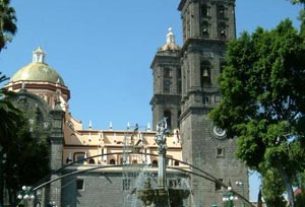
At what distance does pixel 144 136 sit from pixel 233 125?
28.2m

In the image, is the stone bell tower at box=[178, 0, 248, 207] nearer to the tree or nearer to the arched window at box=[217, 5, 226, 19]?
the arched window at box=[217, 5, 226, 19]

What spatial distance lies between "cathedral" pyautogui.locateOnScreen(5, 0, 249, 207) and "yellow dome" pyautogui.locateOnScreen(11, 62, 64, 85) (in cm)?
377

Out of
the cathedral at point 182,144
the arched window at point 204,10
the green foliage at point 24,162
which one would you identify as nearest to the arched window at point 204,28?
the cathedral at point 182,144

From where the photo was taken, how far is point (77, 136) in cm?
5369

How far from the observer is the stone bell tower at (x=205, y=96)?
154 feet

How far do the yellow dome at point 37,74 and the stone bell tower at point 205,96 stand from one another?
620 inches

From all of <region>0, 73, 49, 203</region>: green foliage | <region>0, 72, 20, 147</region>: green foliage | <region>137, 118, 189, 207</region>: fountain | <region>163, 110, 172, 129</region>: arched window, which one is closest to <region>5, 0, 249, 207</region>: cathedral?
<region>163, 110, 172, 129</region>: arched window

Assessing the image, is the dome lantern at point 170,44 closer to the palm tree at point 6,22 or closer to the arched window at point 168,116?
the arched window at point 168,116

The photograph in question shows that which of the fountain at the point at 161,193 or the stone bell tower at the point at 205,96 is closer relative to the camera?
the fountain at the point at 161,193

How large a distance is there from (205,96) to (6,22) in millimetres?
27072

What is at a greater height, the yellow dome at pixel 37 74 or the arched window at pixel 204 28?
the arched window at pixel 204 28

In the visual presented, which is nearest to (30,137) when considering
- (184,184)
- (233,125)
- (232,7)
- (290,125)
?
(184,184)

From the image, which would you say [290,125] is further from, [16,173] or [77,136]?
[77,136]

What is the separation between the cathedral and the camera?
46.5 meters
